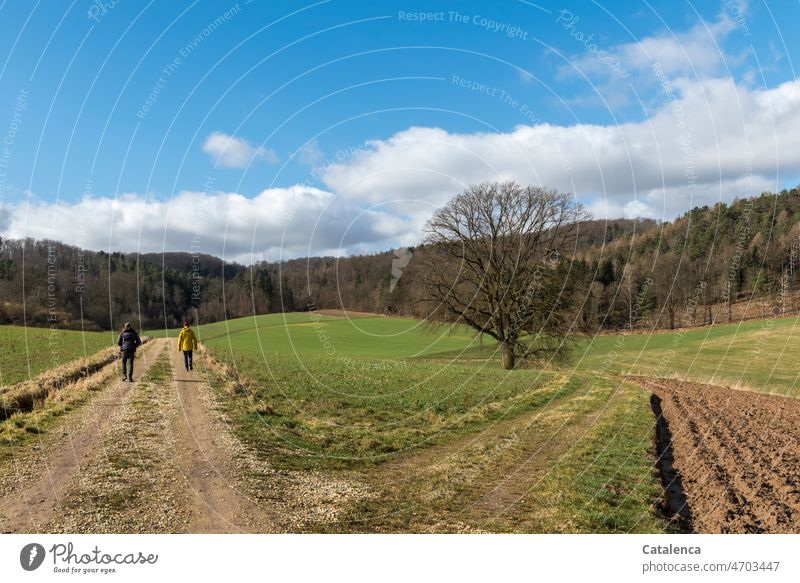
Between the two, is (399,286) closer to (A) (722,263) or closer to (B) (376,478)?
(B) (376,478)

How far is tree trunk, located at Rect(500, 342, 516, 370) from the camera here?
109 ft

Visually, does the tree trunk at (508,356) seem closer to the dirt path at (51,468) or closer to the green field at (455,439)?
the green field at (455,439)

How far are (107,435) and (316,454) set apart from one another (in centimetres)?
496

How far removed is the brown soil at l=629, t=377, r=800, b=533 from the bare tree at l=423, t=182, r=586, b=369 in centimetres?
1101

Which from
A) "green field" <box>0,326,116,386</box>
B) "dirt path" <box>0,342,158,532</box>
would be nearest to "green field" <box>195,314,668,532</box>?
"dirt path" <box>0,342,158,532</box>

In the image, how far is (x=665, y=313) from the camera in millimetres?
66875

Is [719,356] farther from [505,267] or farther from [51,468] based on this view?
[51,468]

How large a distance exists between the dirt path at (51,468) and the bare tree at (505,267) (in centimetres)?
2123

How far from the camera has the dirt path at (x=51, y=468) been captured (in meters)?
7.59

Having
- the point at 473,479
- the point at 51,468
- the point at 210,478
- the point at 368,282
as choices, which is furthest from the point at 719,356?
the point at 51,468

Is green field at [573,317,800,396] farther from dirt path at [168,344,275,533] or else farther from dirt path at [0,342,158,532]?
dirt path at [0,342,158,532]

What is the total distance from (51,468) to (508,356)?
2824 centimetres

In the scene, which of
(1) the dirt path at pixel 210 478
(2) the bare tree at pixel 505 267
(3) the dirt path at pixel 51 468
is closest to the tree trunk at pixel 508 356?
(2) the bare tree at pixel 505 267

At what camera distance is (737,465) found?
11289 millimetres
